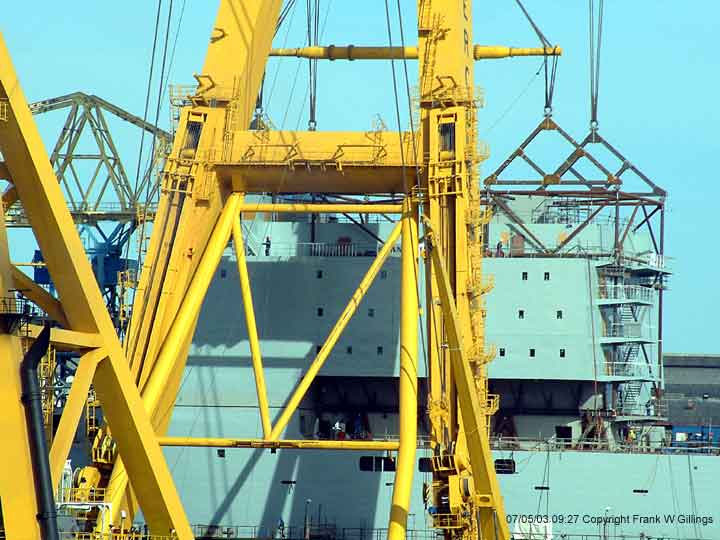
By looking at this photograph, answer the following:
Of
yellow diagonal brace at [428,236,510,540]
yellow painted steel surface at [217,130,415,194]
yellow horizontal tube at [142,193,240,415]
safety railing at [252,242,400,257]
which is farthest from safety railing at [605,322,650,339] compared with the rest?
yellow horizontal tube at [142,193,240,415]

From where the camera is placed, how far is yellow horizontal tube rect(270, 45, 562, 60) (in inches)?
1619

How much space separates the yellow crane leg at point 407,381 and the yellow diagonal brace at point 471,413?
102cm

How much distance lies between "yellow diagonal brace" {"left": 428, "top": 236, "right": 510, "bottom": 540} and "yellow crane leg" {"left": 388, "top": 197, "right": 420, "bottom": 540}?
1.02 meters

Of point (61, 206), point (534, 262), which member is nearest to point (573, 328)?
point (534, 262)

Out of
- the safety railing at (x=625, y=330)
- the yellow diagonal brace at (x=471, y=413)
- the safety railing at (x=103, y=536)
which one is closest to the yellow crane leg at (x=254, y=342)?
the yellow diagonal brace at (x=471, y=413)

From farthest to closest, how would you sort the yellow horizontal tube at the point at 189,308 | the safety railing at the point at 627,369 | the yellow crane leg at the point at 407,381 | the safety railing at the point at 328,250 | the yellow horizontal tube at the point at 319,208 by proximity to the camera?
the safety railing at the point at 627,369
the safety railing at the point at 328,250
the yellow horizontal tube at the point at 319,208
the yellow horizontal tube at the point at 189,308
the yellow crane leg at the point at 407,381

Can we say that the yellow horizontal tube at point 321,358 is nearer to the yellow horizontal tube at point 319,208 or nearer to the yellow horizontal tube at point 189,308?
the yellow horizontal tube at point 319,208

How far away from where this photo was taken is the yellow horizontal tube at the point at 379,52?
1619 inches

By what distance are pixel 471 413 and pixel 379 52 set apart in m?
13.5

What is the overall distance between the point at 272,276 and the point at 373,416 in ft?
17.2

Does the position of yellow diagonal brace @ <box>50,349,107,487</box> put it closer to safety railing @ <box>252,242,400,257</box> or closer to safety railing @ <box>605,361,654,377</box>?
safety railing @ <box>252,242,400,257</box>

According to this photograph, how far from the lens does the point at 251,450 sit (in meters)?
40.3

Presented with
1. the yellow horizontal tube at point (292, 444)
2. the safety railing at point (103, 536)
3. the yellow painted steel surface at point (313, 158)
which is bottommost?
the safety railing at point (103, 536)

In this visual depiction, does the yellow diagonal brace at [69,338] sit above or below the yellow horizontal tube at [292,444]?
below
